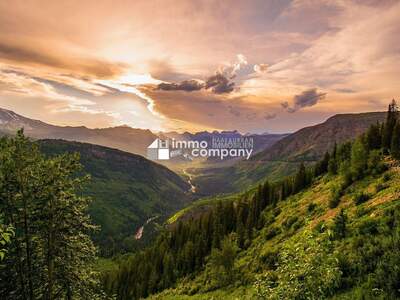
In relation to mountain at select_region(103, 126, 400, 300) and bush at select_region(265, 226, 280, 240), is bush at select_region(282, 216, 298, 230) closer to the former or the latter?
mountain at select_region(103, 126, 400, 300)

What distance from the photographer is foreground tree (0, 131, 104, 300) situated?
25.1 meters

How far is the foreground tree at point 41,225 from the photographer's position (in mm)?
25109

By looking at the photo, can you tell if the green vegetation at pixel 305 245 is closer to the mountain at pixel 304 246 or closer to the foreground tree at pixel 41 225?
the mountain at pixel 304 246

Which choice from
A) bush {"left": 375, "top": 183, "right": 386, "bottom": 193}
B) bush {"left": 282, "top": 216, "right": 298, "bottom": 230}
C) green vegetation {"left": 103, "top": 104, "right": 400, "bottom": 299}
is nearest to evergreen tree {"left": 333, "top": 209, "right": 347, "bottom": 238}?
green vegetation {"left": 103, "top": 104, "right": 400, "bottom": 299}

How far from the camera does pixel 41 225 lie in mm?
27016

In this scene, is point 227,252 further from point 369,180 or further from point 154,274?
point 154,274

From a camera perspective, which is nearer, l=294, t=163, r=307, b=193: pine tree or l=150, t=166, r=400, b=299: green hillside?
l=150, t=166, r=400, b=299: green hillside

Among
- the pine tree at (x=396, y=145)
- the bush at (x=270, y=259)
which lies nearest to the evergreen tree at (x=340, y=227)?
the bush at (x=270, y=259)

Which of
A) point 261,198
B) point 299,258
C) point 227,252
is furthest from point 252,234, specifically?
point 299,258

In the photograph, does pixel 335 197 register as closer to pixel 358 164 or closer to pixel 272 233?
pixel 358 164

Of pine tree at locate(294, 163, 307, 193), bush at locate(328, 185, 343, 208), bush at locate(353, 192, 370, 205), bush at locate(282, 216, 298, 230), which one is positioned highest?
bush at locate(353, 192, 370, 205)

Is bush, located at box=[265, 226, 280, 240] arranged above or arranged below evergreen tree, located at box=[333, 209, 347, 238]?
below

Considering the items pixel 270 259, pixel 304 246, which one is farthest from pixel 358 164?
pixel 304 246

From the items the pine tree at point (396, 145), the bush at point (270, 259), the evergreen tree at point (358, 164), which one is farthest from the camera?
the pine tree at point (396, 145)
